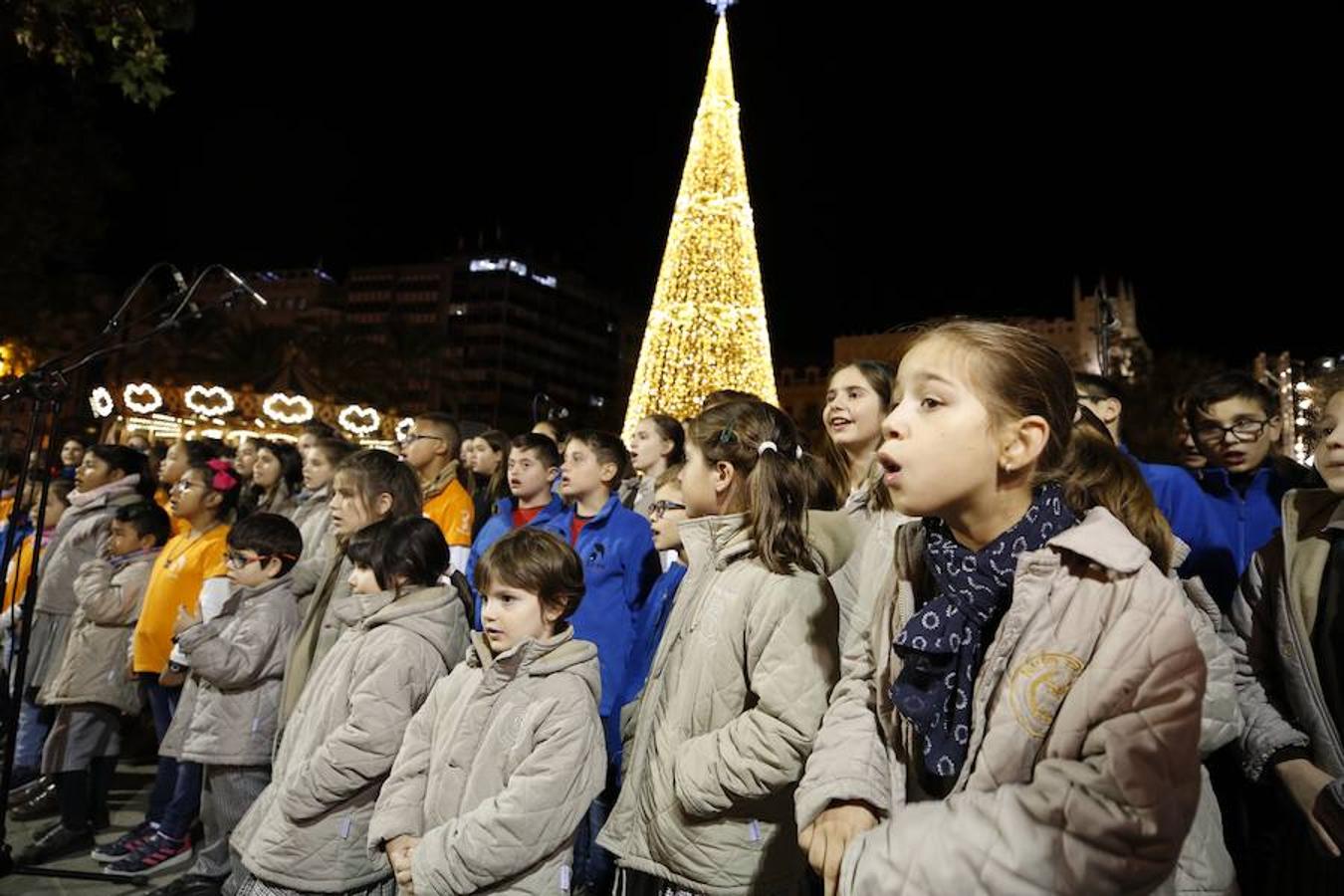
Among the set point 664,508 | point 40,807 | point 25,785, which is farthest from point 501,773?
point 25,785

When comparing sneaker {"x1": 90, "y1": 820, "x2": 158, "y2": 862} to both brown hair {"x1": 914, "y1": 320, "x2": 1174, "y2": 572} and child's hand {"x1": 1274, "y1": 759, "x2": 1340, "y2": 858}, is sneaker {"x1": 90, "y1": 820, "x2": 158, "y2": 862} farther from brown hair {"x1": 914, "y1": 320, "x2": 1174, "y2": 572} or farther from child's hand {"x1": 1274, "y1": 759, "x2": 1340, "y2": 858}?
child's hand {"x1": 1274, "y1": 759, "x2": 1340, "y2": 858}

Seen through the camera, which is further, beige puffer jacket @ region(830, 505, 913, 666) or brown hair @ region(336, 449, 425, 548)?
brown hair @ region(336, 449, 425, 548)

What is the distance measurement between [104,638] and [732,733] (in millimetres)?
4727

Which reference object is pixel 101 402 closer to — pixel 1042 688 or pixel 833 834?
pixel 833 834

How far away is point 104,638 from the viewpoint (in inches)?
205

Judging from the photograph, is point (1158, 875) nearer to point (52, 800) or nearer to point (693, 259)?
point (52, 800)

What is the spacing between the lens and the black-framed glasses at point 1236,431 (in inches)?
133

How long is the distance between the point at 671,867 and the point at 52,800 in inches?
200

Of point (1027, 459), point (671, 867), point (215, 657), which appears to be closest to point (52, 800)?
point (215, 657)

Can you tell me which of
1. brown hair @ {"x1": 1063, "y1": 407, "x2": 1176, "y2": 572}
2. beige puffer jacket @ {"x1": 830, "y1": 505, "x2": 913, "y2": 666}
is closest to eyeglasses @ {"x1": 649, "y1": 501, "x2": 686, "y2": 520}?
beige puffer jacket @ {"x1": 830, "y1": 505, "x2": 913, "y2": 666}

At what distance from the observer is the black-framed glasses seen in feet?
11.1

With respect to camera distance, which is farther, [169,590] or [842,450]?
[169,590]

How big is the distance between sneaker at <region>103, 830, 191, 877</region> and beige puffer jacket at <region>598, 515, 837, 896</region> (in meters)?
3.32

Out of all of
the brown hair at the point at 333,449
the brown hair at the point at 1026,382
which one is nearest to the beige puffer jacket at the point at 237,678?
the brown hair at the point at 333,449
